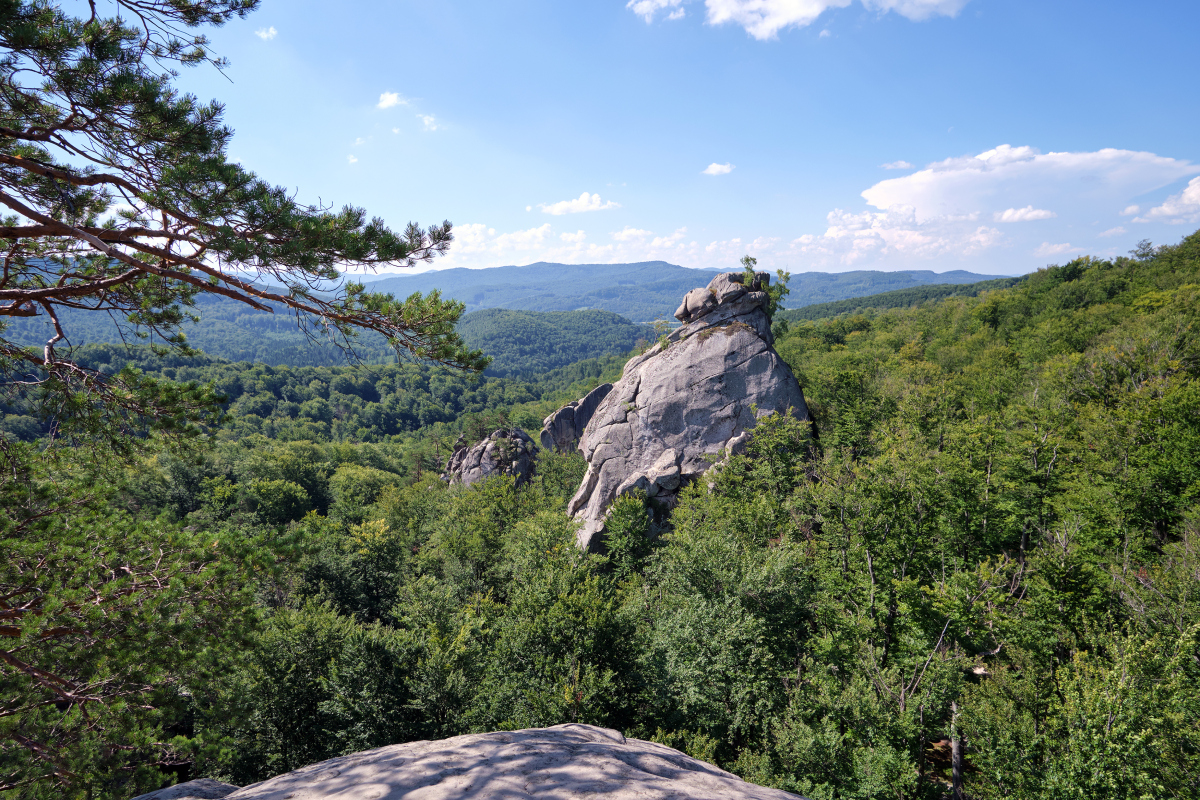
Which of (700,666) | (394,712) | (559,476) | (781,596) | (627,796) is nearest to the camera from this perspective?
(627,796)

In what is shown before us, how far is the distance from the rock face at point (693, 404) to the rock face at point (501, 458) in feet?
71.7

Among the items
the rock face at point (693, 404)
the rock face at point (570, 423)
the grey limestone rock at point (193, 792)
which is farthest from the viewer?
the rock face at point (570, 423)

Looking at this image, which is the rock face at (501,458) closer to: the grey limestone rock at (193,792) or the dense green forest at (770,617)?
the dense green forest at (770,617)

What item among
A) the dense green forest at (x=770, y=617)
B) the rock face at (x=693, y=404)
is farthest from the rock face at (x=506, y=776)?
the rock face at (x=693, y=404)

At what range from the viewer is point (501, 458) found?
2244 inches

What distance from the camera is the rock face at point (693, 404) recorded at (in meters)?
31.8

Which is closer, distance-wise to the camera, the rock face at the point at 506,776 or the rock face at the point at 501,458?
the rock face at the point at 506,776

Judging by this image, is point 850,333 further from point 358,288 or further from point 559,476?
point 358,288

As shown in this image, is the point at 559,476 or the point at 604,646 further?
the point at 559,476

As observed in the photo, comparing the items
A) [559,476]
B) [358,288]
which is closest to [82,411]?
[358,288]

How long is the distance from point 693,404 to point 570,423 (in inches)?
1316

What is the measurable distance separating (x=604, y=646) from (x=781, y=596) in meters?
6.95

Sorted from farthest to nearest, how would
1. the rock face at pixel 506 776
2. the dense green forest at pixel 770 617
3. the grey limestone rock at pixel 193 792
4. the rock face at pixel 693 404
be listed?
the rock face at pixel 693 404
the dense green forest at pixel 770 617
the grey limestone rock at pixel 193 792
the rock face at pixel 506 776

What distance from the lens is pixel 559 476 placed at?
4953cm
